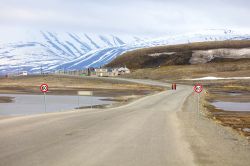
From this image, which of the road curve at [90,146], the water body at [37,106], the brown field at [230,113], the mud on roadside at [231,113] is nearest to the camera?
the road curve at [90,146]

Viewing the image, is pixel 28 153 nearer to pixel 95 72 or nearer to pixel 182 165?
pixel 182 165

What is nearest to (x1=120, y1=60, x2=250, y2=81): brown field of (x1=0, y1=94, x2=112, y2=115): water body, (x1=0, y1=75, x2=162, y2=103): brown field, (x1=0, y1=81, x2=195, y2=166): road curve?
(x1=0, y1=75, x2=162, y2=103): brown field

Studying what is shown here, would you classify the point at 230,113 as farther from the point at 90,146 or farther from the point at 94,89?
the point at 94,89

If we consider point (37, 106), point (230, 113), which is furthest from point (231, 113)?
point (37, 106)

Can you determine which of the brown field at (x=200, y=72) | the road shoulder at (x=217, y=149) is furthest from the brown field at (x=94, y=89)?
the road shoulder at (x=217, y=149)

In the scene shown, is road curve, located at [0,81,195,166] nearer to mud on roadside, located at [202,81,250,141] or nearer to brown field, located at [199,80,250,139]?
mud on roadside, located at [202,81,250,141]

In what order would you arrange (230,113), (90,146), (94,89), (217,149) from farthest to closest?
(94,89), (230,113), (217,149), (90,146)

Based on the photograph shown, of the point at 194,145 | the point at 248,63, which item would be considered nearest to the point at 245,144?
the point at 194,145

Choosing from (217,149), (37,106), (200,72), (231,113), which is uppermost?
(217,149)

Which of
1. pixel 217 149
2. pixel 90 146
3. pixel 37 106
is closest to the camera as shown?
pixel 90 146

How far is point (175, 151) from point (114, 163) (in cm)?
362

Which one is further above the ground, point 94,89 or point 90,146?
point 90,146

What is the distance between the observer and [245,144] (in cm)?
2089

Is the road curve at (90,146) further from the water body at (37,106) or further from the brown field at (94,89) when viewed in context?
the brown field at (94,89)
